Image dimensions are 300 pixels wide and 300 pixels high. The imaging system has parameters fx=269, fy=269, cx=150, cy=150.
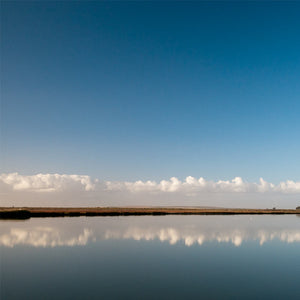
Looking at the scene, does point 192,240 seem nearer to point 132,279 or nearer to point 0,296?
point 132,279

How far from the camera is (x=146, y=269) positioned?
23594 mm

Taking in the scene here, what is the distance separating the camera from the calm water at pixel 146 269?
58.1 feet

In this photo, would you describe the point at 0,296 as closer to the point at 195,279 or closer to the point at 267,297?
the point at 195,279

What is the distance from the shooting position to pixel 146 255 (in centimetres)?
2927

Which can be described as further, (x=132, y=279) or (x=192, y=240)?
(x=192, y=240)

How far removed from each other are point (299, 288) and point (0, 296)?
20.1 metres

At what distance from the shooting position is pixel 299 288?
19.2 m

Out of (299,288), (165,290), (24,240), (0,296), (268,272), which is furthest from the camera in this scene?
(24,240)

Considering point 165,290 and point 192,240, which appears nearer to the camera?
point 165,290

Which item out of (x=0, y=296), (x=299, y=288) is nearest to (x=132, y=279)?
(x=0, y=296)

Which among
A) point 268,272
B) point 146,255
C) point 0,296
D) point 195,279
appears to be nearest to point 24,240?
point 146,255

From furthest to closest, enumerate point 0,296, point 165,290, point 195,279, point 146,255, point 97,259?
point 146,255
point 97,259
point 195,279
point 165,290
point 0,296

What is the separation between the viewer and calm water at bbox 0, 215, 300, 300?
17.7 meters

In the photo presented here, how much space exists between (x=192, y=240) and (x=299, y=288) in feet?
69.5
